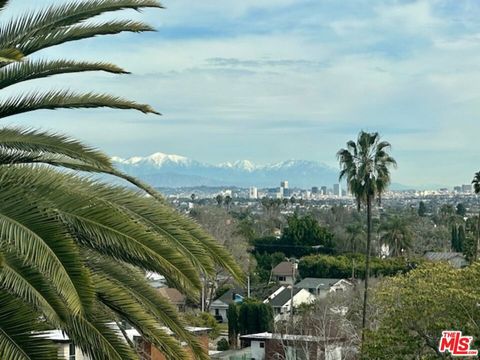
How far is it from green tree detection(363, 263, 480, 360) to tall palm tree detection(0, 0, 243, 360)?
10.2 m

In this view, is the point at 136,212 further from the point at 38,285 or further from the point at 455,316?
the point at 455,316

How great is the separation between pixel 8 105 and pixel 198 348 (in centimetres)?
303

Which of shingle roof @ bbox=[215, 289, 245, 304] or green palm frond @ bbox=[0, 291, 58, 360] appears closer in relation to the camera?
green palm frond @ bbox=[0, 291, 58, 360]

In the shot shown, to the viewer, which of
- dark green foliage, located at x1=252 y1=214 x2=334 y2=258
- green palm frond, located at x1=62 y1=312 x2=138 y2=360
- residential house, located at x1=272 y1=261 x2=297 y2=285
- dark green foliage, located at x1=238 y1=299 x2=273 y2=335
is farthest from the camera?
dark green foliage, located at x1=252 y1=214 x2=334 y2=258

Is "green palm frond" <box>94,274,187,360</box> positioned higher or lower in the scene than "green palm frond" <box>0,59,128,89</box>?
lower

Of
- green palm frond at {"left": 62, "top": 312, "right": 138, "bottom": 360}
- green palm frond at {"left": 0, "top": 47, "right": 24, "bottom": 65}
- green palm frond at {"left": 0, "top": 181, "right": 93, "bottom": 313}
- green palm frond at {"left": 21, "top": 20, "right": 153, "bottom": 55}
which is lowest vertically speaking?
green palm frond at {"left": 62, "top": 312, "right": 138, "bottom": 360}

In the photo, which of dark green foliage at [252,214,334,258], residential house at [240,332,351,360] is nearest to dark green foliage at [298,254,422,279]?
dark green foliage at [252,214,334,258]

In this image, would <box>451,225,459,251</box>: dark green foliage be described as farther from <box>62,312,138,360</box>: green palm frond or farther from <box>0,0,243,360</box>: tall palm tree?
<box>62,312,138,360</box>: green palm frond

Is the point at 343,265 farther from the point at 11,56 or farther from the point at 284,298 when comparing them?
the point at 11,56

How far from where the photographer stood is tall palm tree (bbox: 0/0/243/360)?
20.1 ft

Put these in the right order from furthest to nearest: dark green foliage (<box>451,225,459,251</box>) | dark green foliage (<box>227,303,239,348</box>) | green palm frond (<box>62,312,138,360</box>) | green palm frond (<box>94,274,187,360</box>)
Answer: dark green foliage (<box>451,225,459,251</box>), dark green foliage (<box>227,303,239,348</box>), green palm frond (<box>94,274,187,360</box>), green palm frond (<box>62,312,138,360</box>)

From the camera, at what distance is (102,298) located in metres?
7.63

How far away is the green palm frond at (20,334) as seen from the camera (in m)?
6.21

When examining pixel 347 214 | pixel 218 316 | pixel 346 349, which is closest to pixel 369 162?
pixel 346 349
